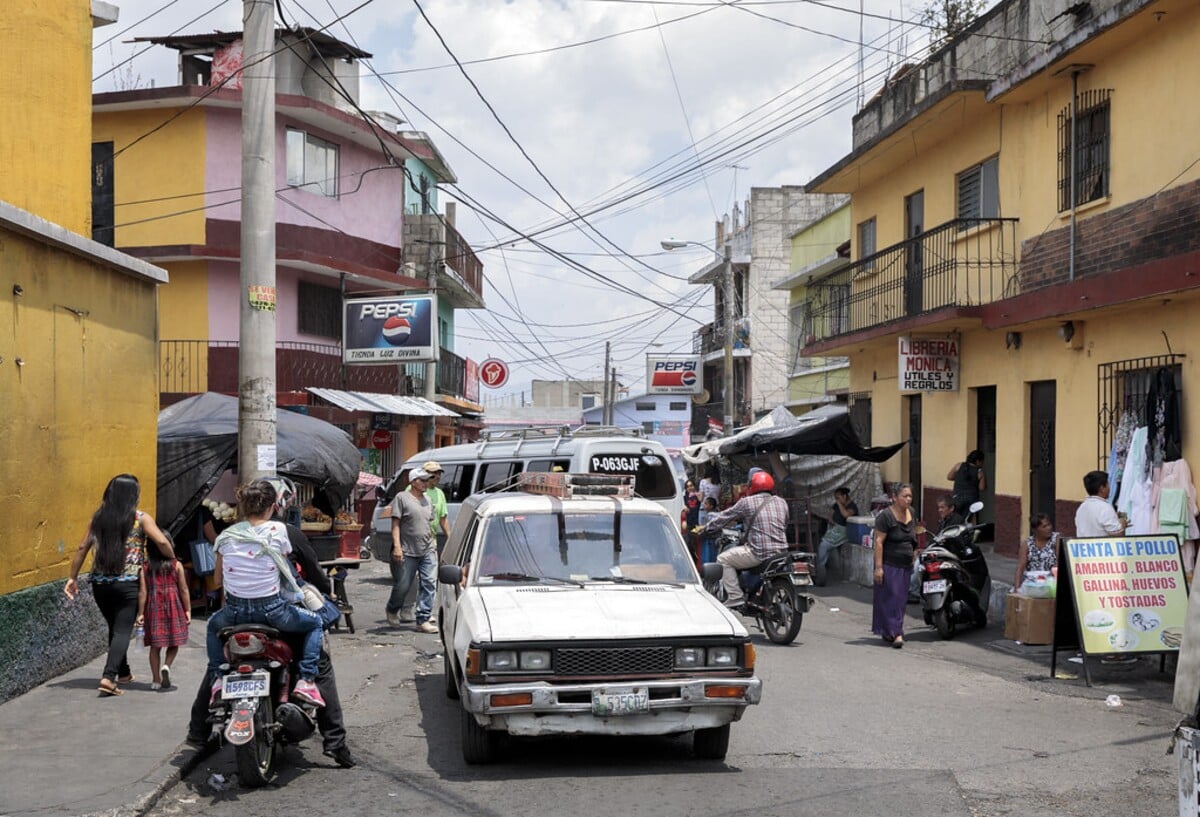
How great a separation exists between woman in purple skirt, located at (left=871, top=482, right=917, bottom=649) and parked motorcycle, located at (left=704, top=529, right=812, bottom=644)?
0.77m

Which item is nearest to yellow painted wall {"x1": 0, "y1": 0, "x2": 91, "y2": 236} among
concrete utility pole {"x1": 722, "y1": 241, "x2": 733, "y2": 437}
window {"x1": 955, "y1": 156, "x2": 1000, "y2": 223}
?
window {"x1": 955, "y1": 156, "x2": 1000, "y2": 223}

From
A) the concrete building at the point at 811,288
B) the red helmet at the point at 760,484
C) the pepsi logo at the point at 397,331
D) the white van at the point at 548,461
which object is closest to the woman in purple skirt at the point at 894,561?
the red helmet at the point at 760,484

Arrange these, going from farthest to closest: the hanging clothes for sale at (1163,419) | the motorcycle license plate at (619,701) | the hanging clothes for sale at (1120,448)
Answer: the hanging clothes for sale at (1120,448) → the hanging clothes for sale at (1163,419) → the motorcycle license plate at (619,701)

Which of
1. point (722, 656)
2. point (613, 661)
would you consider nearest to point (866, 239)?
point (722, 656)

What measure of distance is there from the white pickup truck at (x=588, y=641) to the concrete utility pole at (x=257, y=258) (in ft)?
13.0

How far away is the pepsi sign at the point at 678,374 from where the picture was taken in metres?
47.6

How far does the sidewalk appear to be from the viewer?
22.2 ft

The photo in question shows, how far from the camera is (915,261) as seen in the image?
21.1 metres

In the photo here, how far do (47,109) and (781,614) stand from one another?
865 centimetres

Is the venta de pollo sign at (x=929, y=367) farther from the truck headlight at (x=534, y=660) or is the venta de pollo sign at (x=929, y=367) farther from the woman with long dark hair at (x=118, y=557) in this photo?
the truck headlight at (x=534, y=660)

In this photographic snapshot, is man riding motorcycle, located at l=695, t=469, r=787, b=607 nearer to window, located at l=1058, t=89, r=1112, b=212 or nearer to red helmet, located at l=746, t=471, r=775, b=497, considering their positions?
red helmet, located at l=746, t=471, r=775, b=497

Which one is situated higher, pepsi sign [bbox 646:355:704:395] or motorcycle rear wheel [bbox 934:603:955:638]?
pepsi sign [bbox 646:355:704:395]

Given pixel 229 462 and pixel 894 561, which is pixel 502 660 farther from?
pixel 229 462

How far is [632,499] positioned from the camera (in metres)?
9.62
